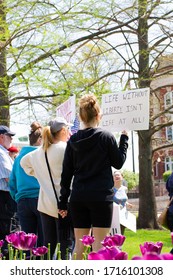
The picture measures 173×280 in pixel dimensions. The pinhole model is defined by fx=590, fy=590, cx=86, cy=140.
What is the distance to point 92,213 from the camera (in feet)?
13.6

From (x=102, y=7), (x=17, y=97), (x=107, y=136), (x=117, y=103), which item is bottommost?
(x=107, y=136)

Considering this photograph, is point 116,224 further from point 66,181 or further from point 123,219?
point 66,181

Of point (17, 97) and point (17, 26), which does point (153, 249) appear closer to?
point (17, 26)

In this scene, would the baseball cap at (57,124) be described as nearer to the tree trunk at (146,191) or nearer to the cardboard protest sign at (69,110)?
the cardboard protest sign at (69,110)

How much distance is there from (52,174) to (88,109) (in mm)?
863

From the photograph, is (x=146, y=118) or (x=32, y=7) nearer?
(x=146, y=118)

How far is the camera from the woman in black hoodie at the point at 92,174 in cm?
413

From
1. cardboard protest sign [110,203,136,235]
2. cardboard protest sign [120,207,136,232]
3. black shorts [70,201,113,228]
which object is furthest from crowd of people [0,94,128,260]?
cardboard protest sign [120,207,136,232]

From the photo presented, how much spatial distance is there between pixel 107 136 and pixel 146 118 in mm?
947

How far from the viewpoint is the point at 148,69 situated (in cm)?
1416

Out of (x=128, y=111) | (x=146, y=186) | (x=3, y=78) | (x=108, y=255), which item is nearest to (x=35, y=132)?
(x=128, y=111)

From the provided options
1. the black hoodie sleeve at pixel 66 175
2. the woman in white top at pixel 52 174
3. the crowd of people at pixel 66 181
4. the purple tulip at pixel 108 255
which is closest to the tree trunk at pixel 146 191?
the crowd of people at pixel 66 181

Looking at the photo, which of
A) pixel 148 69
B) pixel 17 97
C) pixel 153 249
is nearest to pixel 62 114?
pixel 17 97

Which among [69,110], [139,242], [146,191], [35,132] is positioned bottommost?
[139,242]
